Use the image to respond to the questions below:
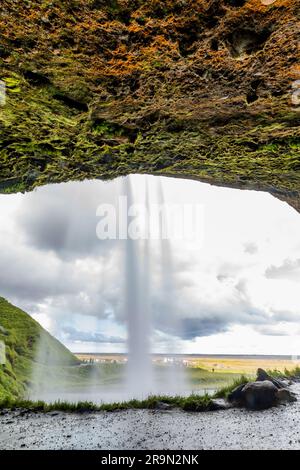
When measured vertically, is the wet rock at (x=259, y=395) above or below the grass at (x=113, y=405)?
above

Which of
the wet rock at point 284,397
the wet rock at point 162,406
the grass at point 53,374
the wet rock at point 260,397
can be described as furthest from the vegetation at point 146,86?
the wet rock at point 162,406

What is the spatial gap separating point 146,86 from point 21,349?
1644 cm

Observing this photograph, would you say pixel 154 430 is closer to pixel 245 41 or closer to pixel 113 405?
pixel 113 405

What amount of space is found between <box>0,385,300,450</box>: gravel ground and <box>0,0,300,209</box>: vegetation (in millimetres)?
6875

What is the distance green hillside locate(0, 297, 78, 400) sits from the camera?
13627mm

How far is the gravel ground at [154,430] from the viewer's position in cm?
614

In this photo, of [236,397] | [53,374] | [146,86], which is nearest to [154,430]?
[236,397]

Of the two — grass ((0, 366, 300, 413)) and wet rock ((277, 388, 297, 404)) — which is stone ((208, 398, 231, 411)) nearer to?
grass ((0, 366, 300, 413))

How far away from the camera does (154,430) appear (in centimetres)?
726

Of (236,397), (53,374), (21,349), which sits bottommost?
(53,374)

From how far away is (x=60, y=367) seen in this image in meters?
20.2

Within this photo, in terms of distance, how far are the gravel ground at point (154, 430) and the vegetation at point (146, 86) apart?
6.87m

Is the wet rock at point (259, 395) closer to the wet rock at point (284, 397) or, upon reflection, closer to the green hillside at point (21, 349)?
the wet rock at point (284, 397)

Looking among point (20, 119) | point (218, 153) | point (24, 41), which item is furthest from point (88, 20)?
point (218, 153)
